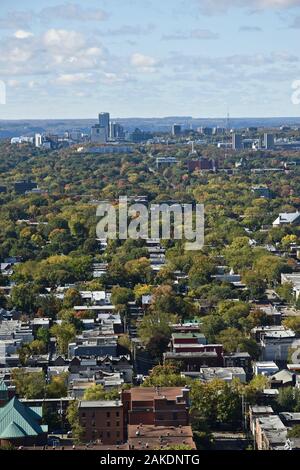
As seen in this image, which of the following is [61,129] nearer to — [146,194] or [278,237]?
[146,194]

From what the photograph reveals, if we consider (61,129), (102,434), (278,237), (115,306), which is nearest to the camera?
(102,434)

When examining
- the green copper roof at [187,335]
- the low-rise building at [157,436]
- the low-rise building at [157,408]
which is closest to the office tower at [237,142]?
the green copper roof at [187,335]

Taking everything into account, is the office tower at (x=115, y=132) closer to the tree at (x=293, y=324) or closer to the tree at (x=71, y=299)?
the tree at (x=71, y=299)

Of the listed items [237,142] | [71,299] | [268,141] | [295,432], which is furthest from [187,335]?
[268,141]

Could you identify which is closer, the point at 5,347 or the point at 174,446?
the point at 174,446

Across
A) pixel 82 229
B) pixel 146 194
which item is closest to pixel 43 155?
pixel 146 194

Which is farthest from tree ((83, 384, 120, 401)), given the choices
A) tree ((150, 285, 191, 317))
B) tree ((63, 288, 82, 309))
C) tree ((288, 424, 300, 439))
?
tree ((63, 288, 82, 309))

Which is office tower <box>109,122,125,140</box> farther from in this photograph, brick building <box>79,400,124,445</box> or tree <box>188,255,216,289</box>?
brick building <box>79,400,124,445</box>
